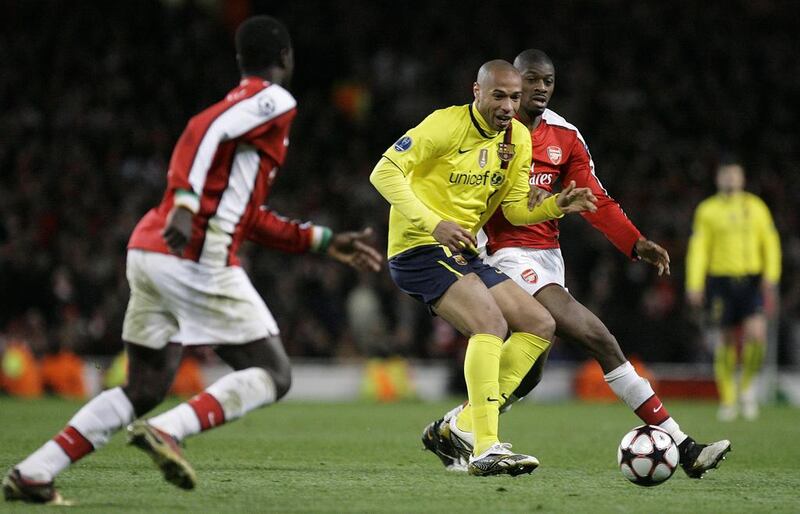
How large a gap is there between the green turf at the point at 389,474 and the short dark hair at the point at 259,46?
1813mm

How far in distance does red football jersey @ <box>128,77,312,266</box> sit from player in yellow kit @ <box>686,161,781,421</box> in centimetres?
842

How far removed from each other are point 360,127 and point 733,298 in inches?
343

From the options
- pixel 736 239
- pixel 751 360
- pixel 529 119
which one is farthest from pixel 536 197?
pixel 751 360

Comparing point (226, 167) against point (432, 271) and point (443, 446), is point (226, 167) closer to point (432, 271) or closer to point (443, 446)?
point (432, 271)

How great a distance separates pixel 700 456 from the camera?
21.9 feet

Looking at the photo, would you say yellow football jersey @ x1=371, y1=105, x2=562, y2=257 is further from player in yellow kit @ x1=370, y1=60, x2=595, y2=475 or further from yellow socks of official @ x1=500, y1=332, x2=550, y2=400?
yellow socks of official @ x1=500, y1=332, x2=550, y2=400

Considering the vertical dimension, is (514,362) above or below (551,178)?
below

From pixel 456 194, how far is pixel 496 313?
69 cm

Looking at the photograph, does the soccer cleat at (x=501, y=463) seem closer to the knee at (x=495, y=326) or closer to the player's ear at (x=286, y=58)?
the knee at (x=495, y=326)

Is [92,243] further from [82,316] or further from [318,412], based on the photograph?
[318,412]

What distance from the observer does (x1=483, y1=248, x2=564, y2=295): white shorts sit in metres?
7.30

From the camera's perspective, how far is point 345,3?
22.7 m

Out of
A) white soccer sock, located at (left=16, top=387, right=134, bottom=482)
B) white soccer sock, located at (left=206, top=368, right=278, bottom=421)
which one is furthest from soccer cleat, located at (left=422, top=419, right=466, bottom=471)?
white soccer sock, located at (left=16, top=387, right=134, bottom=482)

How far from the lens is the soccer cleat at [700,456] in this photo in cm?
662
